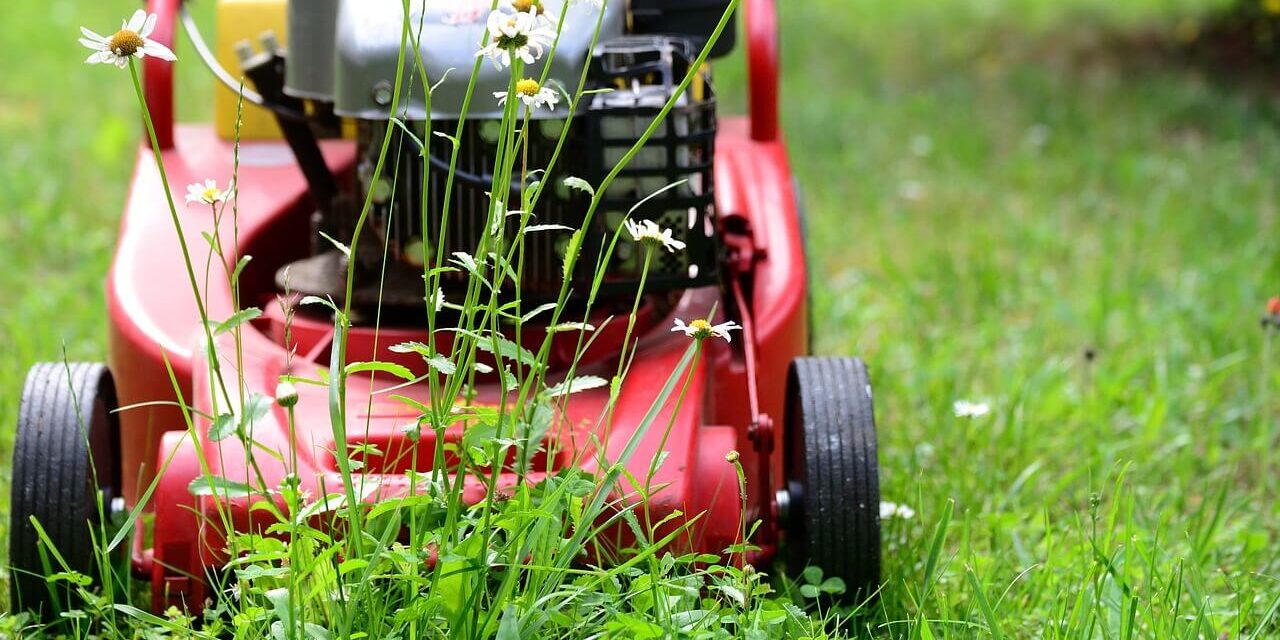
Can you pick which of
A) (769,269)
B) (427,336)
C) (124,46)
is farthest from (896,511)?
(124,46)

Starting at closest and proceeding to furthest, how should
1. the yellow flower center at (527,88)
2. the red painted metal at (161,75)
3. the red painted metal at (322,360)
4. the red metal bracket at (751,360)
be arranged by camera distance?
1. the yellow flower center at (527,88)
2. the red painted metal at (322,360)
3. the red metal bracket at (751,360)
4. the red painted metal at (161,75)

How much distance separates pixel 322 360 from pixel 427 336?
13 cm

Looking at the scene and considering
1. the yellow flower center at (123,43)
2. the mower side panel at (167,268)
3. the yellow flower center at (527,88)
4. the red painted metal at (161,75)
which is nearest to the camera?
the yellow flower center at (123,43)

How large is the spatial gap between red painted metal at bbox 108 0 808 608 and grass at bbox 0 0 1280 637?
25cm

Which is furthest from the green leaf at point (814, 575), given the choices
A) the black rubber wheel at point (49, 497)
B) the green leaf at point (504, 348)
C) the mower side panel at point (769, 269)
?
the black rubber wheel at point (49, 497)

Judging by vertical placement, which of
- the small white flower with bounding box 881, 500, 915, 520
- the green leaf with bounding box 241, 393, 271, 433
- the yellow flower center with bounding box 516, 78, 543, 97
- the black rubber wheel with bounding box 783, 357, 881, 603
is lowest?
the small white flower with bounding box 881, 500, 915, 520

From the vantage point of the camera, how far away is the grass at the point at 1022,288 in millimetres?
1840

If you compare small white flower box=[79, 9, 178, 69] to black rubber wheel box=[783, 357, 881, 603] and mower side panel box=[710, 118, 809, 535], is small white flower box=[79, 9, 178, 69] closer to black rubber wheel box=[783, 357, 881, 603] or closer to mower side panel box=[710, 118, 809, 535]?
black rubber wheel box=[783, 357, 881, 603]

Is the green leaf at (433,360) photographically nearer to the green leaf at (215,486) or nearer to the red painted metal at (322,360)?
the red painted metal at (322,360)

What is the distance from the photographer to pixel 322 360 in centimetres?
188

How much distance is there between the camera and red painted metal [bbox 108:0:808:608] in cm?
159


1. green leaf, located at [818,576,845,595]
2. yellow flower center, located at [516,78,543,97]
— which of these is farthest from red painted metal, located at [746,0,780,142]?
yellow flower center, located at [516,78,543,97]

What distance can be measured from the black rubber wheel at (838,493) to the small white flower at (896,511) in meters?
0.22

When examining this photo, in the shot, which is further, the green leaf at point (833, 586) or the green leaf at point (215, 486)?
the green leaf at point (833, 586)
